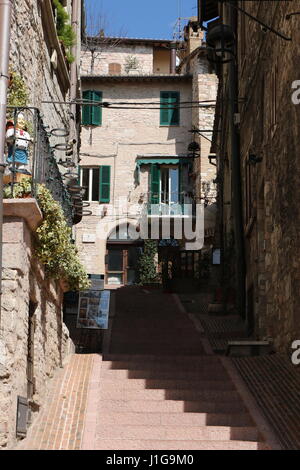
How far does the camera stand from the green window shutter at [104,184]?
3122cm

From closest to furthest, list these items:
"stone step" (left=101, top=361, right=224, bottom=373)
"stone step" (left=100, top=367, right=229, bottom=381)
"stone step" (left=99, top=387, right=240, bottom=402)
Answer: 1. "stone step" (left=99, top=387, right=240, bottom=402)
2. "stone step" (left=100, top=367, right=229, bottom=381)
3. "stone step" (left=101, top=361, right=224, bottom=373)

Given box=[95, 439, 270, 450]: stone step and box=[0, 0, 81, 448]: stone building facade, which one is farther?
box=[95, 439, 270, 450]: stone step

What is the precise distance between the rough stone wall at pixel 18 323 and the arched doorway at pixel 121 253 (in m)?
20.3

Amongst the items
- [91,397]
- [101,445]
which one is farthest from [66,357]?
[101,445]

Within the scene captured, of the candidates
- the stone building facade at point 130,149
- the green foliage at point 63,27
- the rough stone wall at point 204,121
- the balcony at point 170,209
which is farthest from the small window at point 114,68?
the green foliage at point 63,27

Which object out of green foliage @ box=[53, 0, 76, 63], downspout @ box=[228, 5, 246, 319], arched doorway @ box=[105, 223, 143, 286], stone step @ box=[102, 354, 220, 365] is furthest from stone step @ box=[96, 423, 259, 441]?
arched doorway @ box=[105, 223, 143, 286]

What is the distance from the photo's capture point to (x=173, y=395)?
10.6 m

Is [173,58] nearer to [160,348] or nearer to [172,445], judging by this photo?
[160,348]

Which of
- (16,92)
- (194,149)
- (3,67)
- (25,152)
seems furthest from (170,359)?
(194,149)

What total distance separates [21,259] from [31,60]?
15.5ft

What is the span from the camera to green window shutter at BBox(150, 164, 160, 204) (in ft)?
103

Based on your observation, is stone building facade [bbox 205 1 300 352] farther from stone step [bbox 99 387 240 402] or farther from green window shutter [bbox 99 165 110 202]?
green window shutter [bbox 99 165 110 202]

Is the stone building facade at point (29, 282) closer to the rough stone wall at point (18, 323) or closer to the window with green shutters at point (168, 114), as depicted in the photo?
the rough stone wall at point (18, 323)
